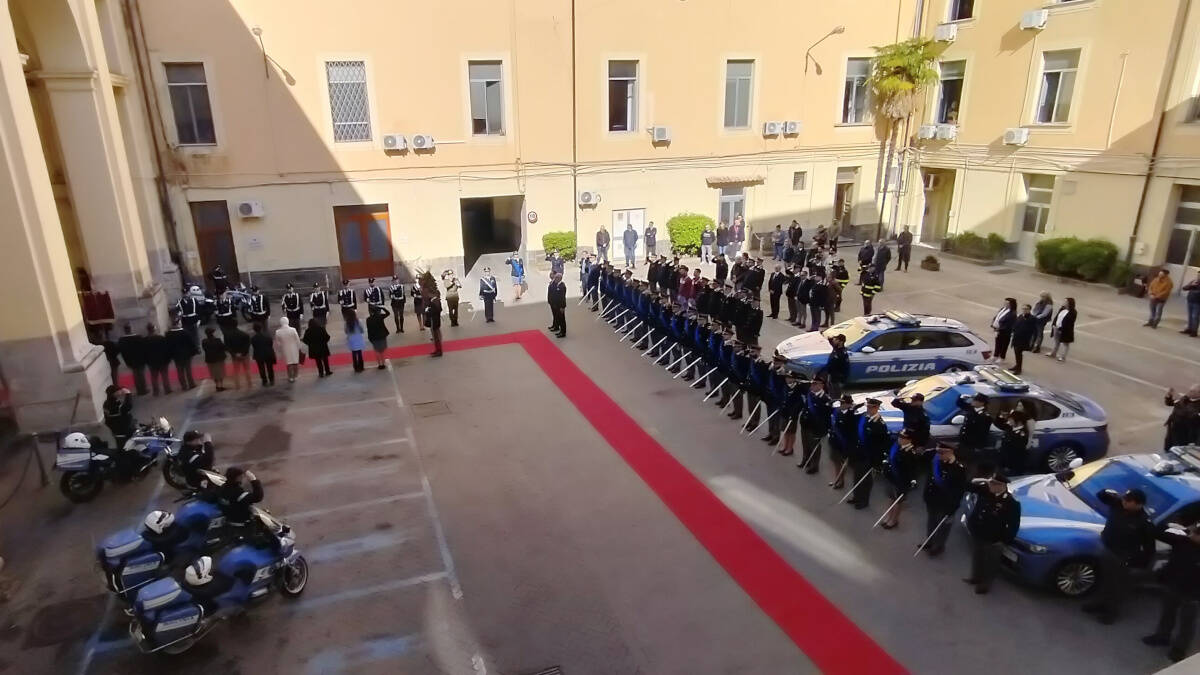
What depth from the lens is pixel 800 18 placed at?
79.5 feet

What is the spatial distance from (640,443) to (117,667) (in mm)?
7191

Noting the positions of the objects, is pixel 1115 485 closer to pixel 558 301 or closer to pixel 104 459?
pixel 558 301

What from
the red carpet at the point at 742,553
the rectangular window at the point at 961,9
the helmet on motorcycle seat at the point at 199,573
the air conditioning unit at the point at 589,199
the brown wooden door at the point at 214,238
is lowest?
the red carpet at the point at 742,553

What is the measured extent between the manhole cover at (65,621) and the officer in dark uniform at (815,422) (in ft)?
29.0

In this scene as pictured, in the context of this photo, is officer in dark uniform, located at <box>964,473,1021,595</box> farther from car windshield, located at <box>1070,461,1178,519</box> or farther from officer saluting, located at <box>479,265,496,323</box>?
officer saluting, located at <box>479,265,496,323</box>

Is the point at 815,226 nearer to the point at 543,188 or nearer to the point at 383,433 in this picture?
the point at 543,188

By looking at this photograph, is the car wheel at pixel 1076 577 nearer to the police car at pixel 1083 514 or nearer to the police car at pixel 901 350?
the police car at pixel 1083 514

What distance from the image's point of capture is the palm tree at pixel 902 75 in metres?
24.6

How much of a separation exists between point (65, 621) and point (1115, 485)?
1173 cm

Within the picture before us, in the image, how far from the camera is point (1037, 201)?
2317cm

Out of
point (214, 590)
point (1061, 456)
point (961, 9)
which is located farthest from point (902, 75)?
point (214, 590)

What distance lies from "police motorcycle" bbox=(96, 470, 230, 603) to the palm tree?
24687 millimetres

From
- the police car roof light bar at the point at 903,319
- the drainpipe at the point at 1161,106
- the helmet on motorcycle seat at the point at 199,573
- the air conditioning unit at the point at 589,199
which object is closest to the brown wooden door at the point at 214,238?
the air conditioning unit at the point at 589,199

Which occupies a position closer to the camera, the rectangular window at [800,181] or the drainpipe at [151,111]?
the drainpipe at [151,111]
